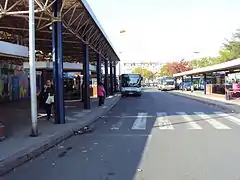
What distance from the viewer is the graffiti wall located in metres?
33.1

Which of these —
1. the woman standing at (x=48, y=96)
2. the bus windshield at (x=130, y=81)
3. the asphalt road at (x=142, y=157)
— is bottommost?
the asphalt road at (x=142, y=157)

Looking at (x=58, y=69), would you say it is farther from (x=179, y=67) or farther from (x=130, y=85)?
(x=179, y=67)

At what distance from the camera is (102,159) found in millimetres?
9086

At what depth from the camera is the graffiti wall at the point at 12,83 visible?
33062 millimetres

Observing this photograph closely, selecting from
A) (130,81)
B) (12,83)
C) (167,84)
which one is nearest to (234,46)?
(167,84)

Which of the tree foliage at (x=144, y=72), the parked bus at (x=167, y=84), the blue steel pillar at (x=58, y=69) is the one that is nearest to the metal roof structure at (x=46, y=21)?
the blue steel pillar at (x=58, y=69)

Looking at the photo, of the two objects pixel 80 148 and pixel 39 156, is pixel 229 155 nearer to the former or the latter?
pixel 80 148

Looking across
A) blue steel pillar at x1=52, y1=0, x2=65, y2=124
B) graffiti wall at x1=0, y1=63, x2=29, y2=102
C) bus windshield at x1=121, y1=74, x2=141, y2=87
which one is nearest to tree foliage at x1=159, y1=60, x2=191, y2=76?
bus windshield at x1=121, y1=74, x2=141, y2=87

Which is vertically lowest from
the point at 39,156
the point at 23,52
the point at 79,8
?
the point at 39,156

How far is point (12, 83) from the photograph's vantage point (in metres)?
35.9

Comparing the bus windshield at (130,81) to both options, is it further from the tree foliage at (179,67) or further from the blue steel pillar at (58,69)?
the tree foliage at (179,67)

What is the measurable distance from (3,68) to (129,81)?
21334 mm

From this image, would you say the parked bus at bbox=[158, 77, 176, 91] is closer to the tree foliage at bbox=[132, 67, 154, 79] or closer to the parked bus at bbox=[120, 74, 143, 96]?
the parked bus at bbox=[120, 74, 143, 96]

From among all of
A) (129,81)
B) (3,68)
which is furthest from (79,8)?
(129,81)
